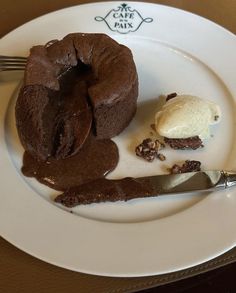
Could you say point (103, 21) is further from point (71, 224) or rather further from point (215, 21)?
point (71, 224)

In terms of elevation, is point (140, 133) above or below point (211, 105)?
below

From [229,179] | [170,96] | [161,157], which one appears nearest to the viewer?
[229,179]

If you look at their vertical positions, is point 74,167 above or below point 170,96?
below

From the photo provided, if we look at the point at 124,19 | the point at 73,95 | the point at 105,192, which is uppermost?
the point at 124,19

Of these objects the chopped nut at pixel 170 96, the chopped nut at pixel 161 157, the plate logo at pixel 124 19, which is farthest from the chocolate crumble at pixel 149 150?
the plate logo at pixel 124 19

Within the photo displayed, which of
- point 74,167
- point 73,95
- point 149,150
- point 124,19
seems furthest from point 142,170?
point 124,19

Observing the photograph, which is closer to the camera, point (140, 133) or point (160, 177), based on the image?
point (160, 177)

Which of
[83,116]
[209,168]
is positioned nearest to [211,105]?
[209,168]

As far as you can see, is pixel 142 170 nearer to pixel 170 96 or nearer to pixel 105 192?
pixel 105 192
